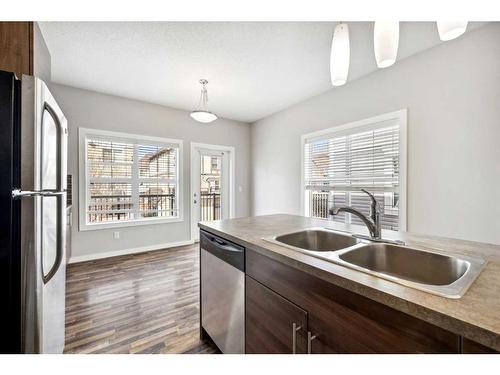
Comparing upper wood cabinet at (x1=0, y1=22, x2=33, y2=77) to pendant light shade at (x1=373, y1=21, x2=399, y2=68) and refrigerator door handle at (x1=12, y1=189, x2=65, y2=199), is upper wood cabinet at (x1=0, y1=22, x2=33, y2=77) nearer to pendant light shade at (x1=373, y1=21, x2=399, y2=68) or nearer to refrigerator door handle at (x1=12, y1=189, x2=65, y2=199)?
refrigerator door handle at (x1=12, y1=189, x2=65, y2=199)

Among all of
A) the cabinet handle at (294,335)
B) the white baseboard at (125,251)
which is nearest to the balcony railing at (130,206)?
the white baseboard at (125,251)

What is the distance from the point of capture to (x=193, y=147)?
436cm

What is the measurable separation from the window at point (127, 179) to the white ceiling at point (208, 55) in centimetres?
79

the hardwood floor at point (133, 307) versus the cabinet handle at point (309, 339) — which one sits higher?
the cabinet handle at point (309, 339)

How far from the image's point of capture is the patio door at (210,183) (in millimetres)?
4430

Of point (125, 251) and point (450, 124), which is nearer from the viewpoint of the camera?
point (450, 124)

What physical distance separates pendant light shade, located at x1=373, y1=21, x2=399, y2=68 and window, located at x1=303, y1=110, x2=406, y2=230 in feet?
6.01

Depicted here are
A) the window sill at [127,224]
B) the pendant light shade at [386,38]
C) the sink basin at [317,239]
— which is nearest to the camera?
the pendant light shade at [386,38]

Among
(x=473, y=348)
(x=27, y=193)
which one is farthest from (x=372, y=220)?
(x=27, y=193)

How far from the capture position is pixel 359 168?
3045 millimetres

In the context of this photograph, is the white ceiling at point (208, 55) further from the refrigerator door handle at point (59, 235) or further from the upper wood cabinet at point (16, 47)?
the refrigerator door handle at point (59, 235)

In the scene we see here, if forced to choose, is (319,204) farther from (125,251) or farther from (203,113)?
(125,251)

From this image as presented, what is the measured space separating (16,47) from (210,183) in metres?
3.49
